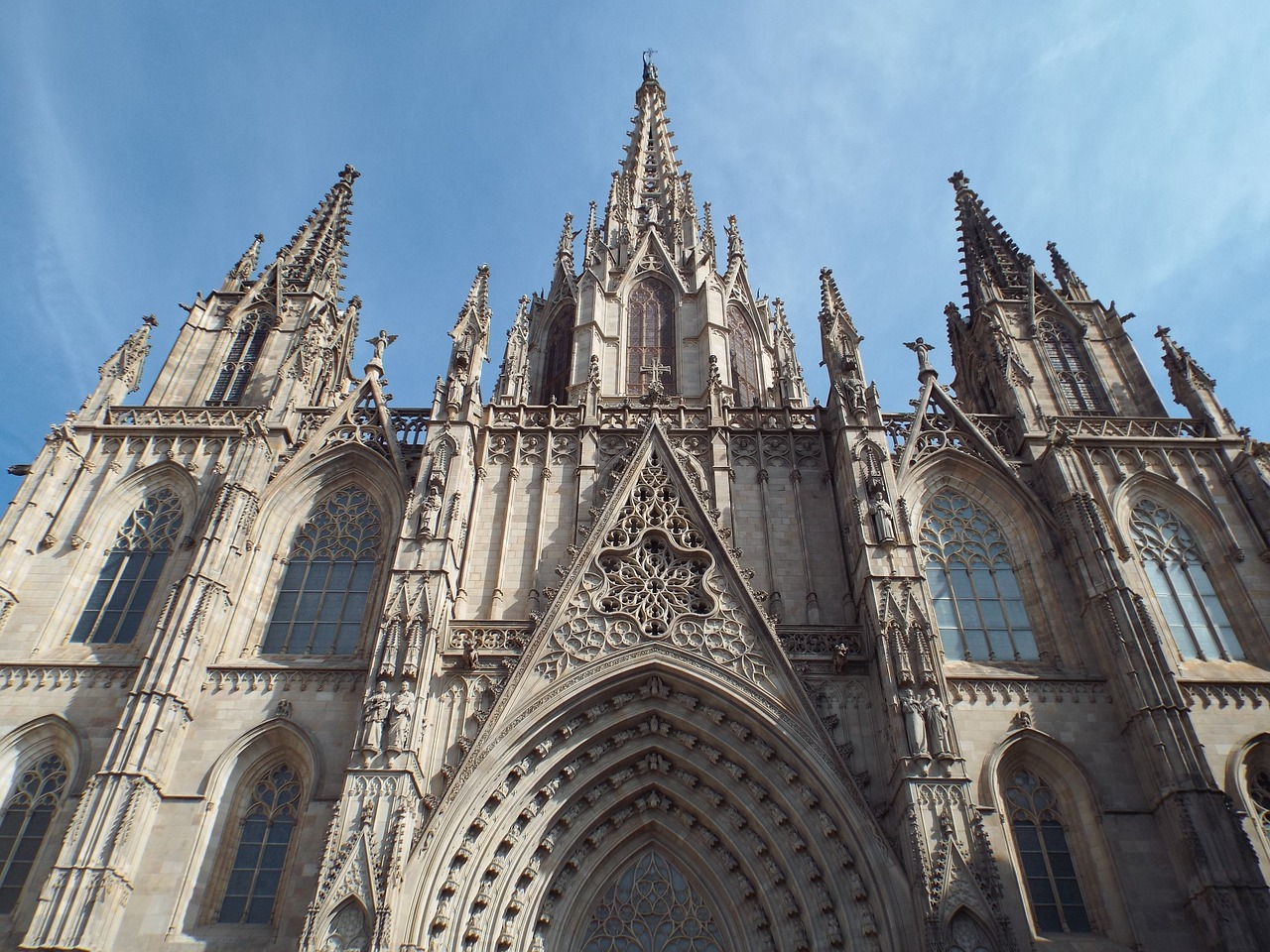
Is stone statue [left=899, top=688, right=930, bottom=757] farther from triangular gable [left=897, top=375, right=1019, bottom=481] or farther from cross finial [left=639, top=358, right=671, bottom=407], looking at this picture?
cross finial [left=639, top=358, right=671, bottom=407]

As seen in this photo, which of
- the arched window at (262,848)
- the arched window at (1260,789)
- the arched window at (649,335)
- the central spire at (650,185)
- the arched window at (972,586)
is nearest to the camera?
the arched window at (262,848)

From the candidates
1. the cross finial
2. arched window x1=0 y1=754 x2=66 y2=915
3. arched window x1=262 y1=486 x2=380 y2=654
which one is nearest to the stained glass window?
arched window x1=262 y1=486 x2=380 y2=654

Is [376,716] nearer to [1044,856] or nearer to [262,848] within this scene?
[262,848]

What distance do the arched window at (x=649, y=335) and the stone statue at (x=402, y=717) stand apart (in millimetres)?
12908

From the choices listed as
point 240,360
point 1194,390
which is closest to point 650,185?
point 240,360

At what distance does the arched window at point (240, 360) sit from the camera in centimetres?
2486

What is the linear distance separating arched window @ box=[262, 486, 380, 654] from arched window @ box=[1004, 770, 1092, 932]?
43.0ft

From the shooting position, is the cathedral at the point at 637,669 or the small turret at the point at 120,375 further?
the small turret at the point at 120,375

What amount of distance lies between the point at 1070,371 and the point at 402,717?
19941mm

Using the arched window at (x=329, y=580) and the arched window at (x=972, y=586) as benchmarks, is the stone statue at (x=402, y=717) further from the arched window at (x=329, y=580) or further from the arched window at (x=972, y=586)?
the arched window at (x=972, y=586)

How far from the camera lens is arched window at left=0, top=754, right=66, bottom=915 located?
15992 millimetres

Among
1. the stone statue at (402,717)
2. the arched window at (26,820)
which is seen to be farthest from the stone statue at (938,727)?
the arched window at (26,820)

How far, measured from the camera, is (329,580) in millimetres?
20203

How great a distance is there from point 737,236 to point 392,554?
20.3 metres
